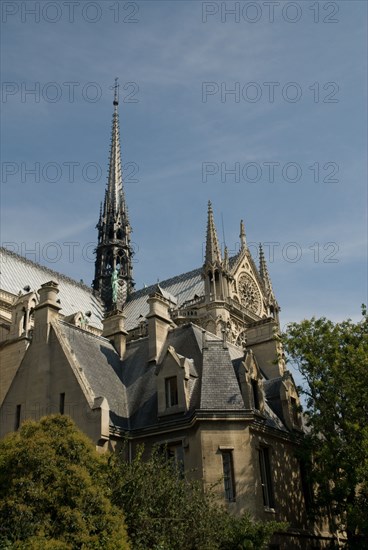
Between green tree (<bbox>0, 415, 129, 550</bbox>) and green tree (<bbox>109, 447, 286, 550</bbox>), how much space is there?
0.71 meters

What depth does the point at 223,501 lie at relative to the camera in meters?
21.7

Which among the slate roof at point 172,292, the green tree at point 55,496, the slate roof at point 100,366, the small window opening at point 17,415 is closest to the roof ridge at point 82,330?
the slate roof at point 100,366

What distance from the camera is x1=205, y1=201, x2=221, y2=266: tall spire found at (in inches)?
2539

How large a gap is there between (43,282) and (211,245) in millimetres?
18483

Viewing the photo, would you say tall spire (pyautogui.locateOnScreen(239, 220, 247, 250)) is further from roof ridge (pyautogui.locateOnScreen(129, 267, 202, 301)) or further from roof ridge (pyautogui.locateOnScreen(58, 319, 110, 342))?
roof ridge (pyautogui.locateOnScreen(58, 319, 110, 342))

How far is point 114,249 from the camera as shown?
87.1 meters

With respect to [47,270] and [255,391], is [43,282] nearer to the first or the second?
[47,270]

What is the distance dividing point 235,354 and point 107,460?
11.2 m

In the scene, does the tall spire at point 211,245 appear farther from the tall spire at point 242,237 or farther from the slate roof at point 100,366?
the slate roof at point 100,366

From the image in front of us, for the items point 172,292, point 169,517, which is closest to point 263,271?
point 172,292

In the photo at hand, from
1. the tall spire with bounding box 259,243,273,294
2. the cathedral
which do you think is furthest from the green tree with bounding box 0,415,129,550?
the tall spire with bounding box 259,243,273,294

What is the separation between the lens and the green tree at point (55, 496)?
16719 mm

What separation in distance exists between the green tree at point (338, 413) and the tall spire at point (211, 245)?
3742 centimetres

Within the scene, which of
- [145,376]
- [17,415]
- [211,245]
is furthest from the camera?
[211,245]
